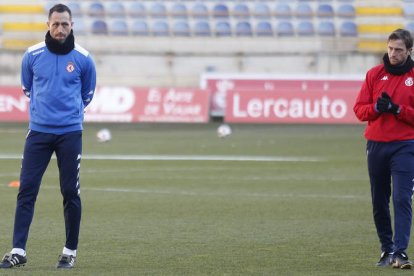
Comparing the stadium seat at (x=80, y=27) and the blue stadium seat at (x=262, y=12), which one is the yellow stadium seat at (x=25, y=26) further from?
the blue stadium seat at (x=262, y=12)

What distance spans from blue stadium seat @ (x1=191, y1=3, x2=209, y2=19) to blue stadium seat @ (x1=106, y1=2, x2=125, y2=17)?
8.28 feet

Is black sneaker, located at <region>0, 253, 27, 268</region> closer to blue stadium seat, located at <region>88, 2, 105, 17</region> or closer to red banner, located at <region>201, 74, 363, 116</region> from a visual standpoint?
red banner, located at <region>201, 74, 363, 116</region>

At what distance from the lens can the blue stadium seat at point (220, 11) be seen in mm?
37938

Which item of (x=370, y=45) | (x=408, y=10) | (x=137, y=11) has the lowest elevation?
(x=370, y=45)

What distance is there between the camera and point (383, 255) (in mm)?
9078

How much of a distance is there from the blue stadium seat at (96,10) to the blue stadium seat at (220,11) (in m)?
4.01

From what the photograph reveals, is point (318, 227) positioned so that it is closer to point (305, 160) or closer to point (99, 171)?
point (99, 171)

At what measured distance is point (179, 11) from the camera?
125 ft

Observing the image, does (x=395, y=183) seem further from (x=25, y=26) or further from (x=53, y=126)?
(x=25, y=26)

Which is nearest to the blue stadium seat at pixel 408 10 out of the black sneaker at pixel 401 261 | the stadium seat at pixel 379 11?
the stadium seat at pixel 379 11

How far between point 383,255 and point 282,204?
500 centimetres

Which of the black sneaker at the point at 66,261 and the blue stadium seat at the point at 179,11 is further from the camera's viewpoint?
the blue stadium seat at the point at 179,11

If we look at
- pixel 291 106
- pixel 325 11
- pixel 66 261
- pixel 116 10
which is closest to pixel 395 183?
pixel 66 261

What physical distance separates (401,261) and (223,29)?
29.2 meters
